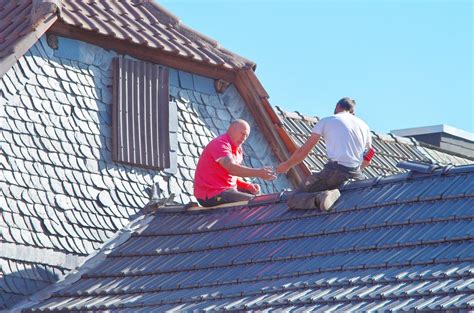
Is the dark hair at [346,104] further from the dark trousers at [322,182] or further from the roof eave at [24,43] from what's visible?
the roof eave at [24,43]

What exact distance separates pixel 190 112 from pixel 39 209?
→ 303 cm

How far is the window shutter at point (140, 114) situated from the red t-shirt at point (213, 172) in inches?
56.3

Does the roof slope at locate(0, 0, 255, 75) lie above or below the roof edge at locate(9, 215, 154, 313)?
above

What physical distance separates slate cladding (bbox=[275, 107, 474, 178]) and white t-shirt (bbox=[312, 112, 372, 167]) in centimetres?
521

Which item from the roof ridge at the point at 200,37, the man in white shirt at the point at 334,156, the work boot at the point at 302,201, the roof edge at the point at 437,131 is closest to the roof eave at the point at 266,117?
the roof ridge at the point at 200,37

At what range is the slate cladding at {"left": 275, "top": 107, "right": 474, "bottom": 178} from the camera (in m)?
21.5

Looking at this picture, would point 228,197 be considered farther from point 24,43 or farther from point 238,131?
point 24,43

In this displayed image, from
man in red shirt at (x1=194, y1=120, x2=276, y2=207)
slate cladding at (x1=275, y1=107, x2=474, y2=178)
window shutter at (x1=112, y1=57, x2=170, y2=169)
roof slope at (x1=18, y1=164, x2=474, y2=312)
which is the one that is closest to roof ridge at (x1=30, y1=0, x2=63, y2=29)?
window shutter at (x1=112, y1=57, x2=170, y2=169)

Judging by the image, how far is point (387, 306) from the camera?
1184 centimetres

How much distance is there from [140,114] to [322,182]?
370 centimetres

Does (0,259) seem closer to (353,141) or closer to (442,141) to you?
(353,141)

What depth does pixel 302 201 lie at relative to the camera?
14836 millimetres

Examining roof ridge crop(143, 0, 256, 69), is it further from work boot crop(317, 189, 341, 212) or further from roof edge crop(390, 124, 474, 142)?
roof edge crop(390, 124, 474, 142)

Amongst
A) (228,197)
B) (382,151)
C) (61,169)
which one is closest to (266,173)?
(228,197)
